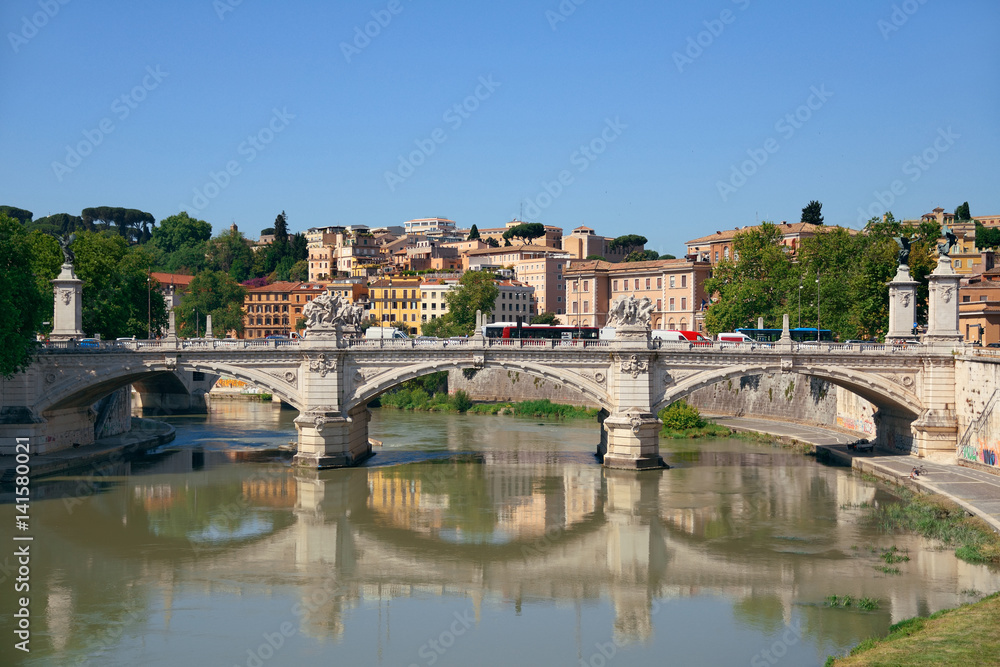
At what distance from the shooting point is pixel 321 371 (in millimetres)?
39656

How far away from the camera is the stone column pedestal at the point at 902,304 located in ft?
Result: 132

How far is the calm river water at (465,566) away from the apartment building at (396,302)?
56.7 metres

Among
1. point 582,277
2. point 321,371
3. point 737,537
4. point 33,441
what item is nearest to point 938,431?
point 737,537

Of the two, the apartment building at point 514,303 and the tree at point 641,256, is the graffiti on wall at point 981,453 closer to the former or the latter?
the apartment building at point 514,303

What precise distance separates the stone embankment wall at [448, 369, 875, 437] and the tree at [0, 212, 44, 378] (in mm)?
33390

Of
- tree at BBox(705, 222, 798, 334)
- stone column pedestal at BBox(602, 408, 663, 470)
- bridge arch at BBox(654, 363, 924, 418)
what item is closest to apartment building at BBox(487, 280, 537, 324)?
tree at BBox(705, 222, 798, 334)

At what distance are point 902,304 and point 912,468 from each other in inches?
308

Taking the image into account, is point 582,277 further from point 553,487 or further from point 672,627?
point 672,627

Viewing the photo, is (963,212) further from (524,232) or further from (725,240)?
(524,232)

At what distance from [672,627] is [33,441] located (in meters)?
27.9

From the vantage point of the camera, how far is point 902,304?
40688 millimetres

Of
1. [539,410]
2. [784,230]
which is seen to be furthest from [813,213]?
[539,410]

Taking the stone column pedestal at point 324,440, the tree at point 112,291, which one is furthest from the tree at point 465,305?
the stone column pedestal at point 324,440

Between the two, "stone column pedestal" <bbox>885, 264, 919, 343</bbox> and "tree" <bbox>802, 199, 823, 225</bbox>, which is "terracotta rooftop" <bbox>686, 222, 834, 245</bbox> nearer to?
"tree" <bbox>802, 199, 823, 225</bbox>
